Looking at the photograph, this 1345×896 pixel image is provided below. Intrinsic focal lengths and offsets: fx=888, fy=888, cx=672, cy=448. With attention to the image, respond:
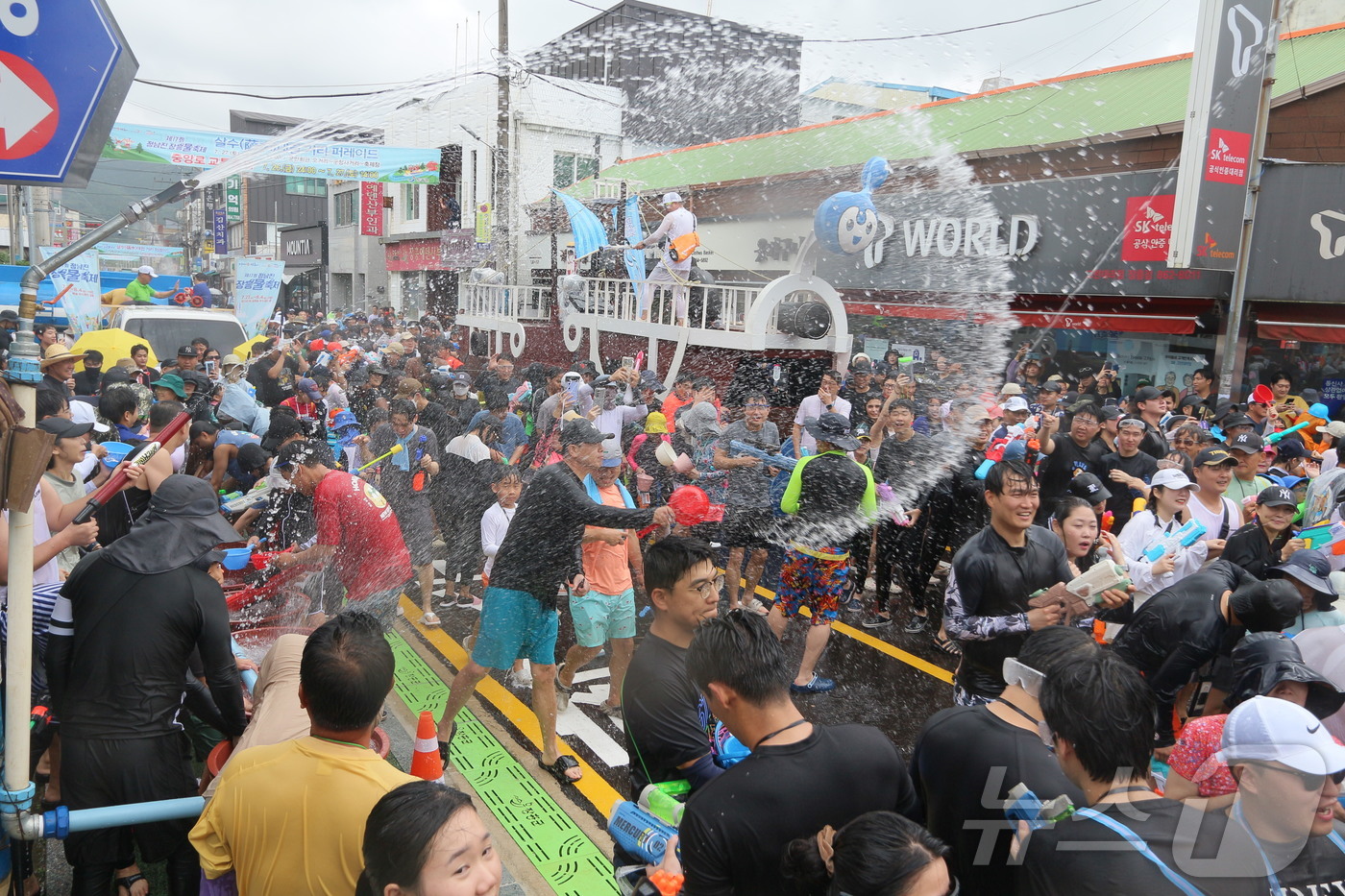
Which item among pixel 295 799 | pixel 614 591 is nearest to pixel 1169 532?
pixel 614 591

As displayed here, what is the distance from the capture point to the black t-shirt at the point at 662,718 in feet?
9.32

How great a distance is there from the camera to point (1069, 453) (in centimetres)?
711

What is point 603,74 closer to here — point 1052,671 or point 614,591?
point 614,591

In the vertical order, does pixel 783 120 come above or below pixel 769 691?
above

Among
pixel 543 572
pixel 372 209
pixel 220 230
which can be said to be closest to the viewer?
pixel 543 572

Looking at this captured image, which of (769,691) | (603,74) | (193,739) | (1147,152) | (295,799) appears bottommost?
(193,739)

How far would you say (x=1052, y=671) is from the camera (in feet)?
7.41

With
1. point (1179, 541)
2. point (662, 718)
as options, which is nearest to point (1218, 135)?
point (1179, 541)

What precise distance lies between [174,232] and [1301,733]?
59661 mm

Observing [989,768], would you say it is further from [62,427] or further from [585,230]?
[585,230]

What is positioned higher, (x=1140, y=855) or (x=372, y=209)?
(x=372, y=209)

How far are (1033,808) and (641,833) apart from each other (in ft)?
3.36

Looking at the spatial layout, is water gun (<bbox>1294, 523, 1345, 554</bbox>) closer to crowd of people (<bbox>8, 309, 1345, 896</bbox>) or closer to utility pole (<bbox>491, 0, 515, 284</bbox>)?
crowd of people (<bbox>8, 309, 1345, 896</bbox>)

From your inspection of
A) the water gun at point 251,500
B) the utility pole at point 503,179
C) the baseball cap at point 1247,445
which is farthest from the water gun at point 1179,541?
the utility pole at point 503,179
